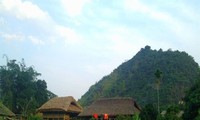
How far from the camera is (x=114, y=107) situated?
39.7 m

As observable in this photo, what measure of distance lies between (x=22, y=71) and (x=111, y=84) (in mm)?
14914

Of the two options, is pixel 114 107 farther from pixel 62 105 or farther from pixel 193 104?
pixel 193 104

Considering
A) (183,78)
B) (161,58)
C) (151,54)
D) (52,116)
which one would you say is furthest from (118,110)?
(151,54)

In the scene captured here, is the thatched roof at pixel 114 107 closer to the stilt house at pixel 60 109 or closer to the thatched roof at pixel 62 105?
the thatched roof at pixel 62 105

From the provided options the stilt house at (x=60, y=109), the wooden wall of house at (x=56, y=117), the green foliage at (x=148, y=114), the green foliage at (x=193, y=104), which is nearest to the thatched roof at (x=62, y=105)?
the stilt house at (x=60, y=109)

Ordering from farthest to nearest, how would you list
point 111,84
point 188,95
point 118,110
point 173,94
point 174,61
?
point 111,84 < point 174,61 < point 173,94 < point 118,110 < point 188,95

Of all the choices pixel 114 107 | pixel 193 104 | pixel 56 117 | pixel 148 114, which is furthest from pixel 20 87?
pixel 193 104

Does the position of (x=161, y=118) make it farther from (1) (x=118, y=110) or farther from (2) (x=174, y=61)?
(2) (x=174, y=61)

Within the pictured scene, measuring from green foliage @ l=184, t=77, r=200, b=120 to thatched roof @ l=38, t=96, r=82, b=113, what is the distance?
20390 mm

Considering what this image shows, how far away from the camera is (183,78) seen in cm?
4816

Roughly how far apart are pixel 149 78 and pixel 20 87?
19.5 metres

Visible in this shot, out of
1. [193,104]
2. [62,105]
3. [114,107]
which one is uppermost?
[62,105]

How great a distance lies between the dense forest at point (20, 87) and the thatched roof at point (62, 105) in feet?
19.1

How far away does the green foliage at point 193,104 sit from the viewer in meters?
22.6
